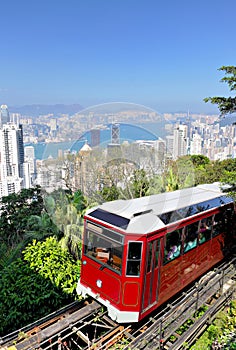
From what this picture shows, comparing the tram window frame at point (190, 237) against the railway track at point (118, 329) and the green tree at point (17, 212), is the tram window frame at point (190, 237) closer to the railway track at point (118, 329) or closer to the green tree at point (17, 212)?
the railway track at point (118, 329)

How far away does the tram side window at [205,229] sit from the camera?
5561 millimetres

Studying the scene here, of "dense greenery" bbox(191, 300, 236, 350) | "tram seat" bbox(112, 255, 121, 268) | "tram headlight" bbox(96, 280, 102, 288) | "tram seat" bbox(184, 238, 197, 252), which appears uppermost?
"tram seat" bbox(112, 255, 121, 268)

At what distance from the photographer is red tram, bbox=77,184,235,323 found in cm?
419

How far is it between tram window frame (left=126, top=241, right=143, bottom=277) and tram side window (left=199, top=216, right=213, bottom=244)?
2021mm

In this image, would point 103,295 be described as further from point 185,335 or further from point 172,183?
point 172,183

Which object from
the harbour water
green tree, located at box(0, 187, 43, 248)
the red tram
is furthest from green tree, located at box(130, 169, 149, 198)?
green tree, located at box(0, 187, 43, 248)

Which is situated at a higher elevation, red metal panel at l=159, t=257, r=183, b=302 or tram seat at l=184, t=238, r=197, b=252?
tram seat at l=184, t=238, r=197, b=252

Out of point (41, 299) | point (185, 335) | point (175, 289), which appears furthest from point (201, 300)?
point (41, 299)

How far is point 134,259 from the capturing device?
4.15m

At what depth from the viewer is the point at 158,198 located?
18.3ft

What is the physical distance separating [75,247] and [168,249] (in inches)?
126

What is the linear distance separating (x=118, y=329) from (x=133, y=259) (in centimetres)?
140

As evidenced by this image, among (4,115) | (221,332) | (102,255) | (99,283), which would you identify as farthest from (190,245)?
(4,115)

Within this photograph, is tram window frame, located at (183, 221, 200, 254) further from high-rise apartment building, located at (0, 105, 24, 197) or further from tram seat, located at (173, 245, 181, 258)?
high-rise apartment building, located at (0, 105, 24, 197)
